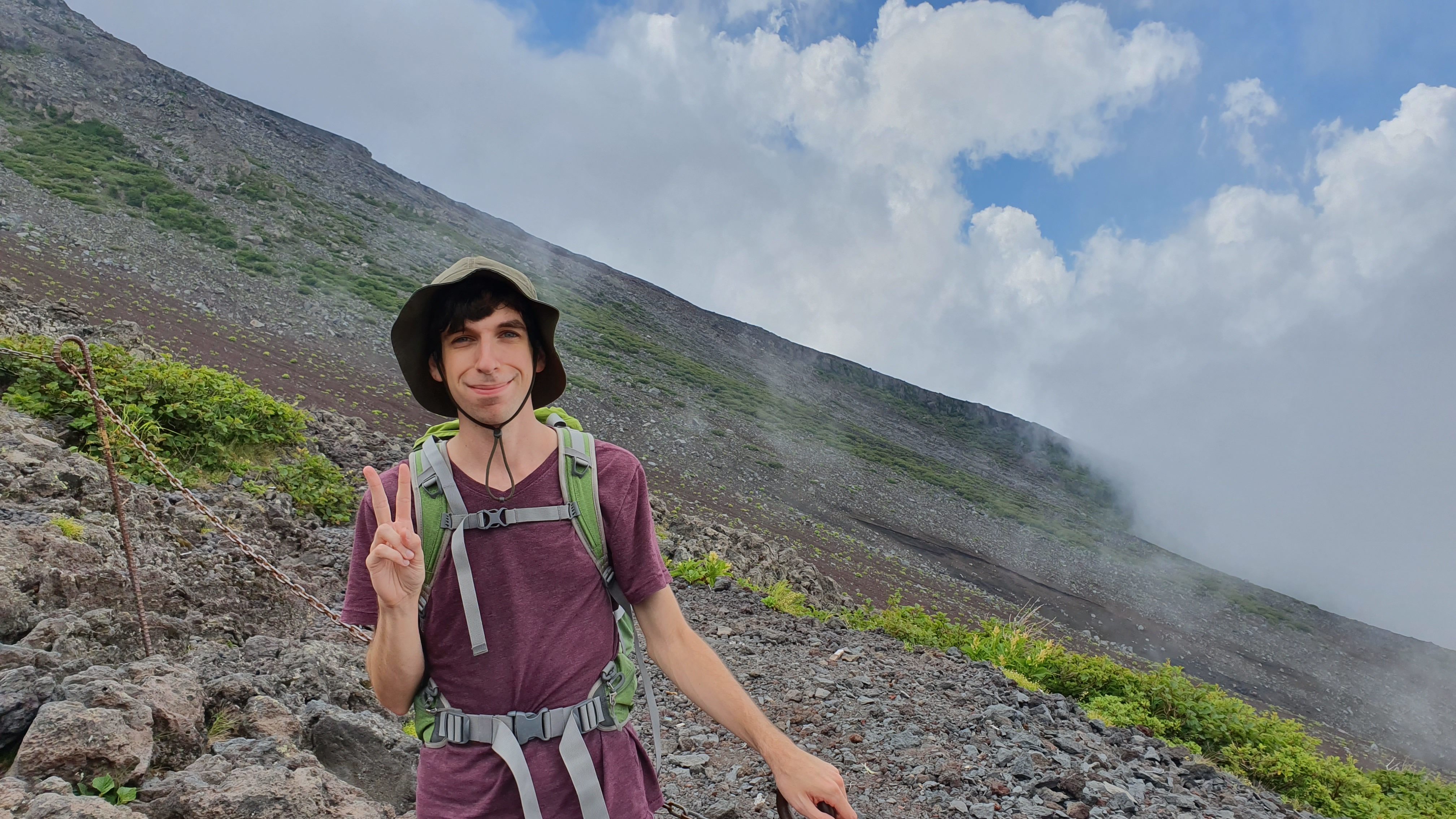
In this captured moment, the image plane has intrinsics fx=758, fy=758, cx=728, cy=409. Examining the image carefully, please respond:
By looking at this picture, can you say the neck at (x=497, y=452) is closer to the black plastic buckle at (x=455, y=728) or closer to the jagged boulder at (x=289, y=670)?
the black plastic buckle at (x=455, y=728)

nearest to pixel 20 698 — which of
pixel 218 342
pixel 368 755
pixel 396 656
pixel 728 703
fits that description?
pixel 368 755

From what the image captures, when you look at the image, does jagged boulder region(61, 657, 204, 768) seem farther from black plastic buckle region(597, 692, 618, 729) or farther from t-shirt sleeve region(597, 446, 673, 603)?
t-shirt sleeve region(597, 446, 673, 603)

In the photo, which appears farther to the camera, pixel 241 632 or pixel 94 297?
pixel 94 297

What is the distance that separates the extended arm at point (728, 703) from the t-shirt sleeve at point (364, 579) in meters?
0.51

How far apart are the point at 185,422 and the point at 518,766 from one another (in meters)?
8.75

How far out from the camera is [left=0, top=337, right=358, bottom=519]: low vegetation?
6.91 m

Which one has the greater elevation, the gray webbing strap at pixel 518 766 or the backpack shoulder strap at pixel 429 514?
the backpack shoulder strap at pixel 429 514

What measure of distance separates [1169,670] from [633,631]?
7856 mm

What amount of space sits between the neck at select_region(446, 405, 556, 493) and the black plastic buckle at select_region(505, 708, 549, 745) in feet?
1.37

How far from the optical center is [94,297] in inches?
841

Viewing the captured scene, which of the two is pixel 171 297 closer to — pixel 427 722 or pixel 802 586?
pixel 802 586

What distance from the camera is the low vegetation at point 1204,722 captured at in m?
6.34

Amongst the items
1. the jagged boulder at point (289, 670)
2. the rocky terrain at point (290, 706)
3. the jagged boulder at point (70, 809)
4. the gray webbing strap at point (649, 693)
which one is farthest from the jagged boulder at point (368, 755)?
the gray webbing strap at point (649, 693)

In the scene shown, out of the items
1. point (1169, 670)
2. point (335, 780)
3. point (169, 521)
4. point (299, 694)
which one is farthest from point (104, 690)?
point (1169, 670)
